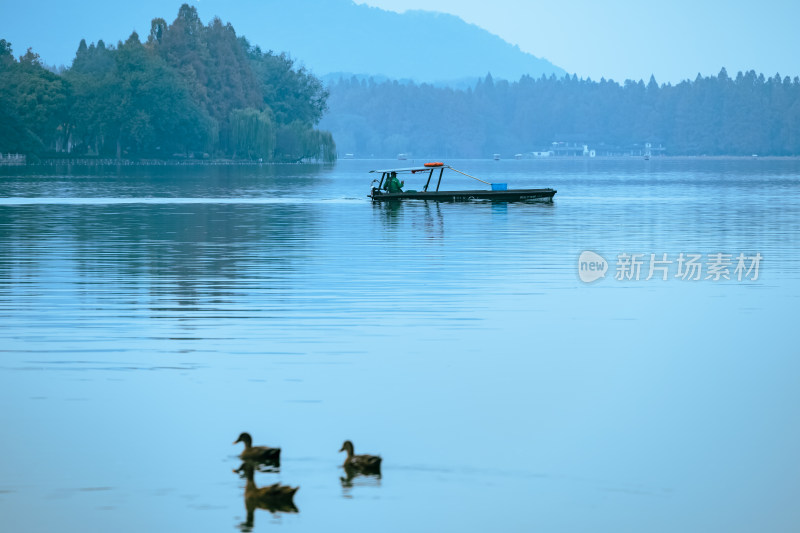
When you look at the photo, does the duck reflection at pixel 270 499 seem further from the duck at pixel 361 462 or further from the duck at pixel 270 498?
the duck at pixel 361 462

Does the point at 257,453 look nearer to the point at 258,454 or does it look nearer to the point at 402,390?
the point at 258,454

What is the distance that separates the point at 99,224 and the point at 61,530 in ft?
132

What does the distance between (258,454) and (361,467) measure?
1.10 meters

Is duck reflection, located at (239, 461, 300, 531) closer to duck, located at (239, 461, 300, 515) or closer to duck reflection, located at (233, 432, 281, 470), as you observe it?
duck, located at (239, 461, 300, 515)

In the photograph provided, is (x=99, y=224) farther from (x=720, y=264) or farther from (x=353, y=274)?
(x=720, y=264)

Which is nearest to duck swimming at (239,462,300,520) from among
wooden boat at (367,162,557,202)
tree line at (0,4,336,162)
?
wooden boat at (367,162,557,202)

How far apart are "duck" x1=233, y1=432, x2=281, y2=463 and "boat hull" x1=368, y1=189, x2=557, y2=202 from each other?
51128mm

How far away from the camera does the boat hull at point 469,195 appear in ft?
216

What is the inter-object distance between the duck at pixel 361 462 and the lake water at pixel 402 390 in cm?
18

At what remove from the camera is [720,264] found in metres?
36.1

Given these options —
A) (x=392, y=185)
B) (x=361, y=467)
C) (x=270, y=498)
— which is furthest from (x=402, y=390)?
(x=392, y=185)

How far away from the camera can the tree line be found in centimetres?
14838

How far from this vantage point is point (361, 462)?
13.9 meters

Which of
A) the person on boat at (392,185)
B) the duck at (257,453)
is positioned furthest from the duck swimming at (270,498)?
the person on boat at (392,185)
